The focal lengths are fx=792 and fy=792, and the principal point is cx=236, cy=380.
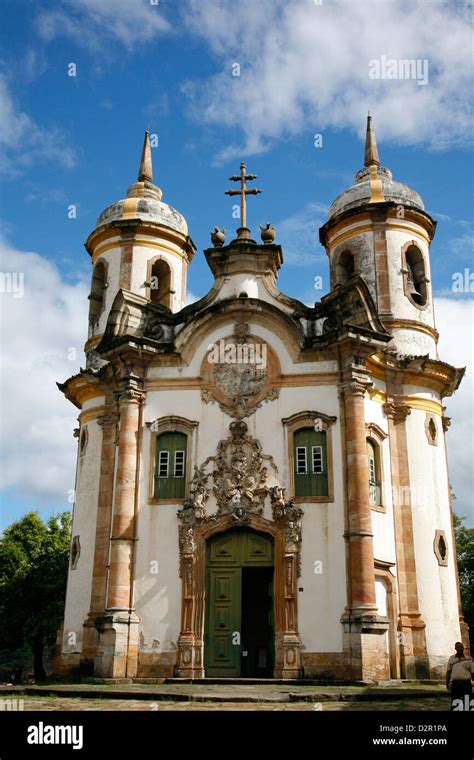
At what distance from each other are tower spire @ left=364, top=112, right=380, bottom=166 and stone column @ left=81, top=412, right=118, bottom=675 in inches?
490

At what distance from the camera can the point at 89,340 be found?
80.8ft

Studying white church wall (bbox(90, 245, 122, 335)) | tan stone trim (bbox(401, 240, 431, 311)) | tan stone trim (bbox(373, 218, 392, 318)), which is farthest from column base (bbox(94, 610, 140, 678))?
tan stone trim (bbox(401, 240, 431, 311))

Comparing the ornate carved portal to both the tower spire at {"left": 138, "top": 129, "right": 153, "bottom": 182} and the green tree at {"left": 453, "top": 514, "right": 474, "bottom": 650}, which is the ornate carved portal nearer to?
the tower spire at {"left": 138, "top": 129, "right": 153, "bottom": 182}

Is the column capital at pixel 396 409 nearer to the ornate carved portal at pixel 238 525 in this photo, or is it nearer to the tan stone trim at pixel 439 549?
the tan stone trim at pixel 439 549

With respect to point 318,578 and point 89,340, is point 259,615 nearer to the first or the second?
point 318,578

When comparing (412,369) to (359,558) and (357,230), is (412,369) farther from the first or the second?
(359,558)

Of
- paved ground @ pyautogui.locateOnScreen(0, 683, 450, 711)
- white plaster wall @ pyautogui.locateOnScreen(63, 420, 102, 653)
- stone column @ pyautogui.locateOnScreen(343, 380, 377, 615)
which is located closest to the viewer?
paved ground @ pyautogui.locateOnScreen(0, 683, 450, 711)

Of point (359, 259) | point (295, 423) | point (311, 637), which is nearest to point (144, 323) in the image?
point (295, 423)

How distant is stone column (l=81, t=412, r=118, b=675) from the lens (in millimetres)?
20266

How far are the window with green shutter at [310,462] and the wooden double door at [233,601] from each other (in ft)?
5.13

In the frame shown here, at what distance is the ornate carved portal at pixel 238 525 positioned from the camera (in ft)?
60.2

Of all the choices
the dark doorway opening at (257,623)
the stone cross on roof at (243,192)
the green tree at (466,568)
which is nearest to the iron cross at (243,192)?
the stone cross on roof at (243,192)

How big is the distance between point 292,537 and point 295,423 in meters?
2.87
